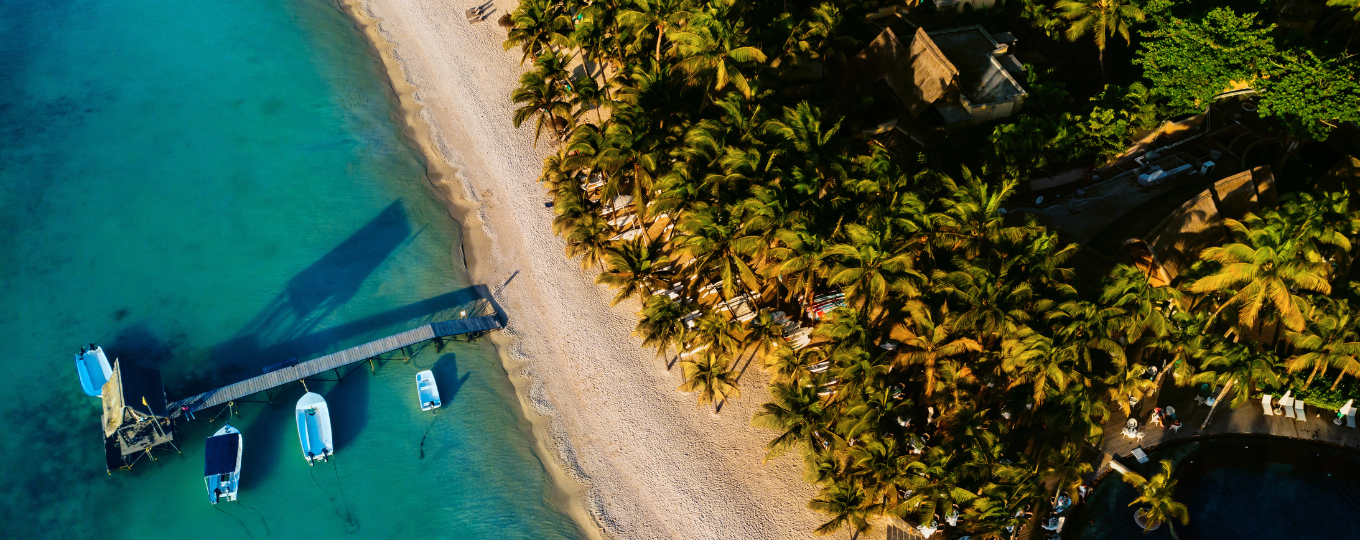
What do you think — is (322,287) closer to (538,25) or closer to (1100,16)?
(538,25)

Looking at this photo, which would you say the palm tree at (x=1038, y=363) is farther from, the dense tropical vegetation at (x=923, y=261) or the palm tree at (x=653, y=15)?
the palm tree at (x=653, y=15)

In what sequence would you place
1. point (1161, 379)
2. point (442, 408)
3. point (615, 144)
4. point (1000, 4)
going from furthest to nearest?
point (1000, 4) < point (442, 408) < point (615, 144) < point (1161, 379)

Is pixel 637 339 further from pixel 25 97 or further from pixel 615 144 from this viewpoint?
pixel 25 97

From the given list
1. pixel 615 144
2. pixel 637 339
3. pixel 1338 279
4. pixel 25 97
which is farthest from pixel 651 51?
pixel 25 97

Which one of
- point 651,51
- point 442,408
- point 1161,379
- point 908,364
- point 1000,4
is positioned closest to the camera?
point 908,364

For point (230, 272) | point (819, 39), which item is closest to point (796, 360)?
point (819, 39)
